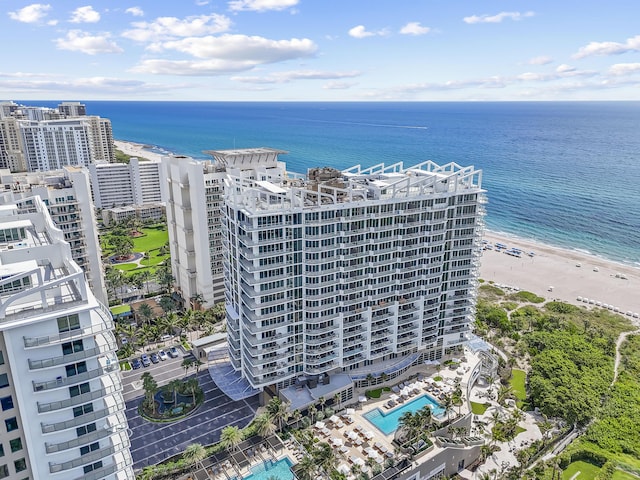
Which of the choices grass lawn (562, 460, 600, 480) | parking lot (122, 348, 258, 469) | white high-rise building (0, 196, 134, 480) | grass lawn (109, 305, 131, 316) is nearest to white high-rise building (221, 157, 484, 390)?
parking lot (122, 348, 258, 469)

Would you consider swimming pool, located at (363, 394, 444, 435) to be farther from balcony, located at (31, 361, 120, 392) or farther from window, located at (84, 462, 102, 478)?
balcony, located at (31, 361, 120, 392)

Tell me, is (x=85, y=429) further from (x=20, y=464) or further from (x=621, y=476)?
(x=621, y=476)

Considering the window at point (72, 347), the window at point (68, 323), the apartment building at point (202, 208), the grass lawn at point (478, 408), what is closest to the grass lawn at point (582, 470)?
the grass lawn at point (478, 408)

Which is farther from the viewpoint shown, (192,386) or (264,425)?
(192,386)

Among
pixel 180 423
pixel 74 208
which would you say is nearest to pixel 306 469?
pixel 180 423

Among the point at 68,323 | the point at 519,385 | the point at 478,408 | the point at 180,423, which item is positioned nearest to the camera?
the point at 68,323

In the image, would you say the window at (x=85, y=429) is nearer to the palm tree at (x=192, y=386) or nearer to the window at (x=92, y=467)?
the window at (x=92, y=467)

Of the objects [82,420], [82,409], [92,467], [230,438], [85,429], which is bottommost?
[230,438]
